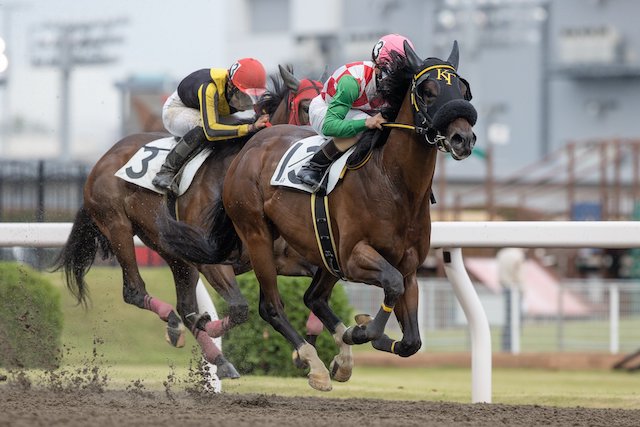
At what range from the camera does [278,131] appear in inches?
252

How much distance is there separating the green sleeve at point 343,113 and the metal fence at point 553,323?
6304mm

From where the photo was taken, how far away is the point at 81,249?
24.5 feet

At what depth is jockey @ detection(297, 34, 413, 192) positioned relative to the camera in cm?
572

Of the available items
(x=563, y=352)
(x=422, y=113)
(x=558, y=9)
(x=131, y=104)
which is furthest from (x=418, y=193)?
(x=558, y=9)

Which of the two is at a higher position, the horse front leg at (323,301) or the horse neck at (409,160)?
the horse neck at (409,160)

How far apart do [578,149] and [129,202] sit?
94.1 feet

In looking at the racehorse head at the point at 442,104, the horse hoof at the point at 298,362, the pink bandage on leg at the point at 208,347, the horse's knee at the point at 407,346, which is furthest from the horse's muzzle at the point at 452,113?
the pink bandage on leg at the point at 208,347

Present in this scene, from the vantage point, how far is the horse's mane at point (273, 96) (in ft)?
22.8

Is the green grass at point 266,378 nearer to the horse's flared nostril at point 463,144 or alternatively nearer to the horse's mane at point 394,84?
the horse's mane at point 394,84

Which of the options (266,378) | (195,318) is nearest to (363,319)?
(195,318)

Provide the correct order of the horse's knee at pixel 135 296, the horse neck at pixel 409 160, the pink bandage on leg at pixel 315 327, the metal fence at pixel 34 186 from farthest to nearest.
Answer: the metal fence at pixel 34 186, the horse's knee at pixel 135 296, the pink bandage on leg at pixel 315 327, the horse neck at pixel 409 160

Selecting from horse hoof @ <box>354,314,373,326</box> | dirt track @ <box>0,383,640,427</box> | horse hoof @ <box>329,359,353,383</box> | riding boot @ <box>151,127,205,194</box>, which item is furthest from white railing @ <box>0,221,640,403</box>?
riding boot @ <box>151,127,205,194</box>

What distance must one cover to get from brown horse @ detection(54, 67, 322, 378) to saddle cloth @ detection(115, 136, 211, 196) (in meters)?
0.04

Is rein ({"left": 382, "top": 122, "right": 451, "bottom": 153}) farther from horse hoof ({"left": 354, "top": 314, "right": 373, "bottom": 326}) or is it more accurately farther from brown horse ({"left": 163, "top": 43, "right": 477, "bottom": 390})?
horse hoof ({"left": 354, "top": 314, "right": 373, "bottom": 326})
